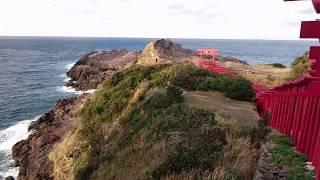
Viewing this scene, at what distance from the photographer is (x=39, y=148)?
3222 cm

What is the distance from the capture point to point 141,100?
22516 mm

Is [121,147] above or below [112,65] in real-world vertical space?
above

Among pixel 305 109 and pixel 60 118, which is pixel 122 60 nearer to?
pixel 60 118

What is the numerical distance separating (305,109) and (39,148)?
2413 centimetres

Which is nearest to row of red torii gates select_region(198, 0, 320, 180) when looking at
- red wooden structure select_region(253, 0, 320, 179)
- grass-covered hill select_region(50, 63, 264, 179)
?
red wooden structure select_region(253, 0, 320, 179)

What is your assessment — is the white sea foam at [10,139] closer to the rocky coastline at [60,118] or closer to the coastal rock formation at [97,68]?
the rocky coastline at [60,118]

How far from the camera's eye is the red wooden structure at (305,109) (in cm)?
751

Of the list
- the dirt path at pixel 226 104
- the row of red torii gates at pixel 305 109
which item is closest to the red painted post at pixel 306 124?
the row of red torii gates at pixel 305 109

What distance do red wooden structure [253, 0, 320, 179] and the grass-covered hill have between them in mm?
1180

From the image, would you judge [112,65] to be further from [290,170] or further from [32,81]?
[290,170]

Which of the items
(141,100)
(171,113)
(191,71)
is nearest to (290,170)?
(171,113)

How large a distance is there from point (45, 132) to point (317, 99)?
2879 centimetres

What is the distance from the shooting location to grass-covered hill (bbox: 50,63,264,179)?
1119cm

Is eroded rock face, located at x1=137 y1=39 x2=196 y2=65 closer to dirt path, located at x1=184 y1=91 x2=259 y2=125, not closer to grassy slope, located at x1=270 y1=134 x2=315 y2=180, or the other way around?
dirt path, located at x1=184 y1=91 x2=259 y2=125
